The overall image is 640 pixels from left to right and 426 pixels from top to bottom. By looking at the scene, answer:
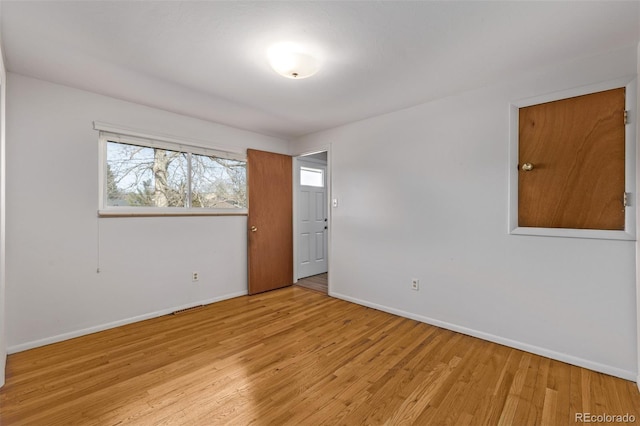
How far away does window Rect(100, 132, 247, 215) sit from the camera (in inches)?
114

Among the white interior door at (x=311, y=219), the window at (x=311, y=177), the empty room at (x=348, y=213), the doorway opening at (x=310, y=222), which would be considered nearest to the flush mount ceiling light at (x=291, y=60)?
the empty room at (x=348, y=213)

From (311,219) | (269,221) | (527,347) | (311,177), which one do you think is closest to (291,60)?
(269,221)

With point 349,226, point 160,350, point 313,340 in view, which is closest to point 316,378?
point 313,340

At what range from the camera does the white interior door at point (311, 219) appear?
486 cm

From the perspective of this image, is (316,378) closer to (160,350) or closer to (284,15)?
(160,350)

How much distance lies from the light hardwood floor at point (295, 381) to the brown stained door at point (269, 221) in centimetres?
132

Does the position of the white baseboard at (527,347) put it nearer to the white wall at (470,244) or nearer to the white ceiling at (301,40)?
the white wall at (470,244)

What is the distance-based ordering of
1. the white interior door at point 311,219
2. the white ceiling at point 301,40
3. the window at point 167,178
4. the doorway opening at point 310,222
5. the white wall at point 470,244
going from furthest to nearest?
the white interior door at point 311,219
the doorway opening at point 310,222
the window at point 167,178
the white wall at point 470,244
the white ceiling at point 301,40

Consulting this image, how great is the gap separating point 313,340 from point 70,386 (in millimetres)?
1756

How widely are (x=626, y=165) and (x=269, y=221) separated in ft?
12.1

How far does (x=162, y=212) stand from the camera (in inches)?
127

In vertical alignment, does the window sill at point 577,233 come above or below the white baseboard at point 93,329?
above

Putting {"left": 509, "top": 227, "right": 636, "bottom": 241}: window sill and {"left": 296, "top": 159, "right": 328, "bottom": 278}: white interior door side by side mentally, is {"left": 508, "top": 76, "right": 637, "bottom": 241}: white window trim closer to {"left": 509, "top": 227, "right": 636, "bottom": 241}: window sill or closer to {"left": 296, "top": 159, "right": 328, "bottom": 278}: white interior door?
{"left": 509, "top": 227, "right": 636, "bottom": 241}: window sill

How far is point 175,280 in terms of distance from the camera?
3.33 metres
